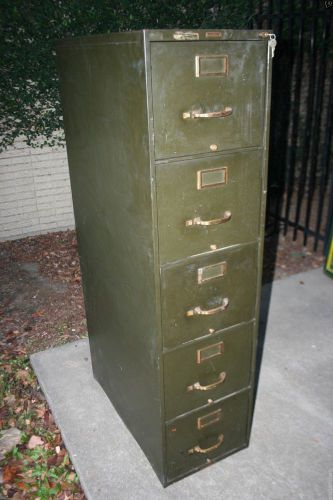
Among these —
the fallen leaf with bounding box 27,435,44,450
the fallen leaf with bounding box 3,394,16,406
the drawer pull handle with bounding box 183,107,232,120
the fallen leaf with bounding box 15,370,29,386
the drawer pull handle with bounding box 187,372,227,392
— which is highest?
the drawer pull handle with bounding box 183,107,232,120

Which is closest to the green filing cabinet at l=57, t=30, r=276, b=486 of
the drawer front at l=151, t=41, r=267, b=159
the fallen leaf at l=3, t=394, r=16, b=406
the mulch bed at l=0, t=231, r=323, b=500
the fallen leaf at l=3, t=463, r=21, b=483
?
the drawer front at l=151, t=41, r=267, b=159

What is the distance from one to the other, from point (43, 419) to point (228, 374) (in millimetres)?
1519

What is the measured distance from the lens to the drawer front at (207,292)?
77.7 inches

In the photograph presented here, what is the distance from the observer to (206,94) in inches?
67.7

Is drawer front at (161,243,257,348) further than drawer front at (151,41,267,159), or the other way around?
drawer front at (161,243,257,348)

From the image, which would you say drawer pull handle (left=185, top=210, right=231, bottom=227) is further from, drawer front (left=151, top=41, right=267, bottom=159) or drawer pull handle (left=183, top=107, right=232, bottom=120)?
drawer pull handle (left=183, top=107, right=232, bottom=120)

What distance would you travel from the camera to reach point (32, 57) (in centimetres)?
534

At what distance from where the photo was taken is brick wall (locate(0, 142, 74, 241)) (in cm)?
580

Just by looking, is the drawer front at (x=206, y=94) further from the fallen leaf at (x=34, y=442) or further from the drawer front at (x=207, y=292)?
the fallen leaf at (x=34, y=442)

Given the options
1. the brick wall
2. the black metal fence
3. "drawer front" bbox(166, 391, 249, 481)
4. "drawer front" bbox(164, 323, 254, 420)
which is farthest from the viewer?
the brick wall

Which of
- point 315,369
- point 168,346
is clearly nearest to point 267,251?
point 315,369

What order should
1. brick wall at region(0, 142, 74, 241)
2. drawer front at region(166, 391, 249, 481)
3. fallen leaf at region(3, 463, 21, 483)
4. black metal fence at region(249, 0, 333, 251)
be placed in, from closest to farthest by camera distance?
drawer front at region(166, 391, 249, 481), fallen leaf at region(3, 463, 21, 483), black metal fence at region(249, 0, 333, 251), brick wall at region(0, 142, 74, 241)

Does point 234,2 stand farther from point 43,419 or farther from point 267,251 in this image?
point 43,419

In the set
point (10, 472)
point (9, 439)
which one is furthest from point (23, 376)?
point (10, 472)
